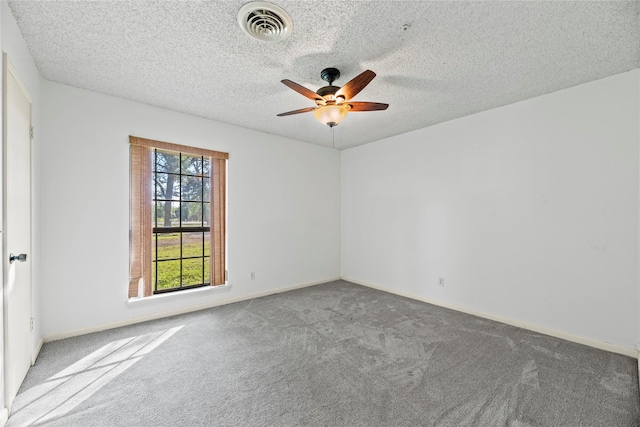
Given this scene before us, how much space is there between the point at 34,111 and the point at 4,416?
2323mm

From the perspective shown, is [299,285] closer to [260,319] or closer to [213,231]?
[260,319]

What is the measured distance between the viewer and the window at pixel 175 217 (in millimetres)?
3197

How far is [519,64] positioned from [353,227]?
11.2 ft

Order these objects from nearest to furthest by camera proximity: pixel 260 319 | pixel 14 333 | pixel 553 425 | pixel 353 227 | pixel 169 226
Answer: pixel 553 425
pixel 14 333
pixel 260 319
pixel 169 226
pixel 353 227

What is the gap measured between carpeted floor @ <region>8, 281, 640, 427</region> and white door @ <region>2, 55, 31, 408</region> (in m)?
0.24

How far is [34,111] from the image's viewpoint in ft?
7.94

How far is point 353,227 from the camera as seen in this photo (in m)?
5.21

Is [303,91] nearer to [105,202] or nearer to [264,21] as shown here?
[264,21]

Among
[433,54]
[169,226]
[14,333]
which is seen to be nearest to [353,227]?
[169,226]

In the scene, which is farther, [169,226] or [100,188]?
[169,226]

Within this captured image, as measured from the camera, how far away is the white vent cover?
5.60ft

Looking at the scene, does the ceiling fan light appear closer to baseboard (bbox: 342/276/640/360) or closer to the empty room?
the empty room

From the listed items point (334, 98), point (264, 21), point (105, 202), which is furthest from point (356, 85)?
point (105, 202)

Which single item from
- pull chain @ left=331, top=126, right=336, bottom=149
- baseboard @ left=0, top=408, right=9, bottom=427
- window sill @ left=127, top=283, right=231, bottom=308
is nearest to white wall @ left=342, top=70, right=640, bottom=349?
pull chain @ left=331, top=126, right=336, bottom=149
